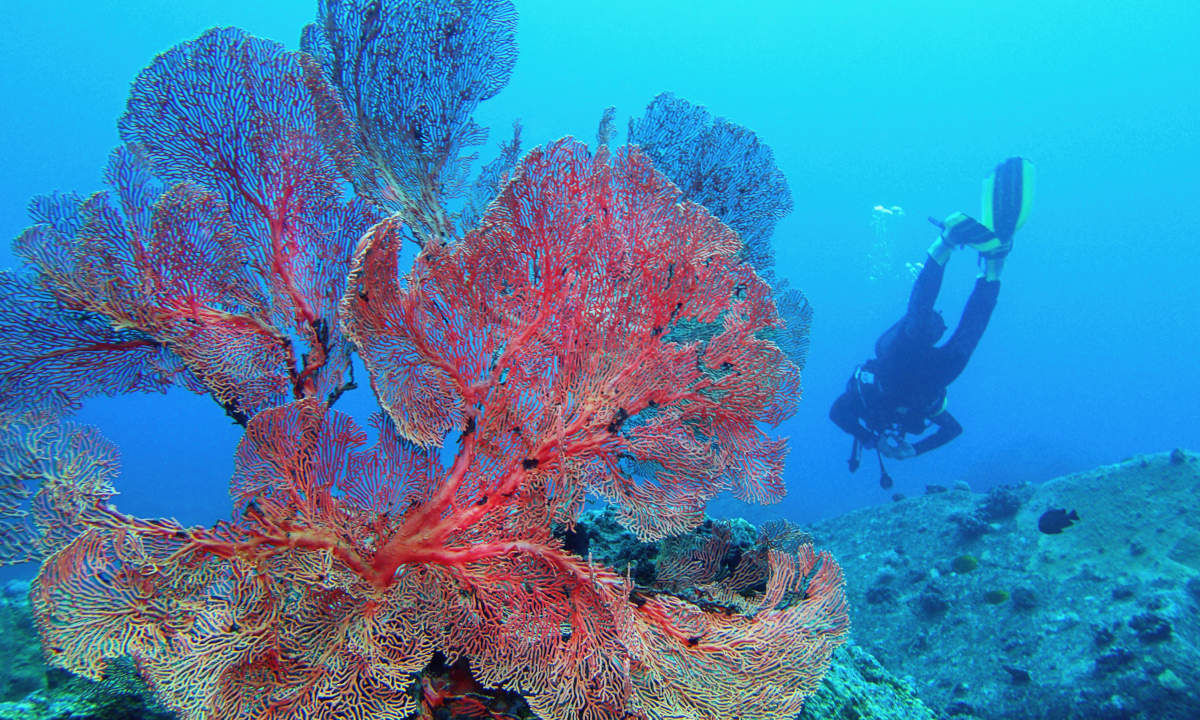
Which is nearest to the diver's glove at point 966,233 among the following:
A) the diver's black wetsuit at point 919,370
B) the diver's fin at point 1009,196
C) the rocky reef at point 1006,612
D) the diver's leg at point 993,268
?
the diver's fin at point 1009,196

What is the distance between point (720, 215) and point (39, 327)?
17.1 feet

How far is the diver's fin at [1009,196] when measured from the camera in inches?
488

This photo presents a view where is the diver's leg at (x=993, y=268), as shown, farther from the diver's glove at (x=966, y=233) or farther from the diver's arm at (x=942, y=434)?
the diver's arm at (x=942, y=434)

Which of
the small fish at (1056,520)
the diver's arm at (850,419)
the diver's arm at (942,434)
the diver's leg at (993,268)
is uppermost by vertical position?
the diver's leg at (993,268)

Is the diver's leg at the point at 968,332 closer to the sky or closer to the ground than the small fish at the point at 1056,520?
closer to the sky

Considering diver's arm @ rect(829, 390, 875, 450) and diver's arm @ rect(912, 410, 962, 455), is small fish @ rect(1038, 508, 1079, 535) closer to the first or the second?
diver's arm @ rect(912, 410, 962, 455)

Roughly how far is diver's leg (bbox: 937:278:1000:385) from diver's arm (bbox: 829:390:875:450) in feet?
7.08

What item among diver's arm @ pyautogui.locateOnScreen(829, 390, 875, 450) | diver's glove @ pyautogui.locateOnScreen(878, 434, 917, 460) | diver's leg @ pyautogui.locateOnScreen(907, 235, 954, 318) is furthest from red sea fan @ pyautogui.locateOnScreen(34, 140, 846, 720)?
diver's arm @ pyautogui.locateOnScreen(829, 390, 875, 450)

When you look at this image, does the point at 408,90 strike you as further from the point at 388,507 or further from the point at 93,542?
the point at 93,542

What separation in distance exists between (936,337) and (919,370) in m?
0.85

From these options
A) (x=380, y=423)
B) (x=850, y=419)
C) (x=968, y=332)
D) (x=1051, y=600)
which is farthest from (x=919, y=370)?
(x=380, y=423)

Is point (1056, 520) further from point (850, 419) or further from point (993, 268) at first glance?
point (993, 268)

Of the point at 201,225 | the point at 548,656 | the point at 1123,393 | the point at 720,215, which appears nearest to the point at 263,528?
the point at 548,656

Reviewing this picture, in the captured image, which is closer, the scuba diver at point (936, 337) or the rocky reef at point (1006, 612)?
the rocky reef at point (1006, 612)
